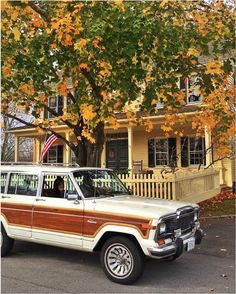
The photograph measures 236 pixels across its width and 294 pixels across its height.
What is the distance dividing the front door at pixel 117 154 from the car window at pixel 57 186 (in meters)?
→ 16.4

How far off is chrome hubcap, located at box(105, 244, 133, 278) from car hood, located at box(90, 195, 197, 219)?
0.60 metres

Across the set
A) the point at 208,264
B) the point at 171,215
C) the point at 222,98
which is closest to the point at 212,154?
the point at 222,98

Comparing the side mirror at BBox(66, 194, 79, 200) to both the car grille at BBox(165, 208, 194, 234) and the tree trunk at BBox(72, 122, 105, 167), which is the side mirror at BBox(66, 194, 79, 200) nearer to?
the car grille at BBox(165, 208, 194, 234)

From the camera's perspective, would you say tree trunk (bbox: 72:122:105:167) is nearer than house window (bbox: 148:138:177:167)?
Yes

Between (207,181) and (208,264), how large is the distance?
9742mm

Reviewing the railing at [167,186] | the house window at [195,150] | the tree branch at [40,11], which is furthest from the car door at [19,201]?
the house window at [195,150]

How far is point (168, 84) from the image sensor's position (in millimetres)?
9945

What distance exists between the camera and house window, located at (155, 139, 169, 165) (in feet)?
74.2

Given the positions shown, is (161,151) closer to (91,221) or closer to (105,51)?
(105,51)

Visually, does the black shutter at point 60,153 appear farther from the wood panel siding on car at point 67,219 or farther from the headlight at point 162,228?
the headlight at point 162,228

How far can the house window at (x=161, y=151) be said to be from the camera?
2261 cm

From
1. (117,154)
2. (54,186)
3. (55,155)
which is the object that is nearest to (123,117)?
(117,154)

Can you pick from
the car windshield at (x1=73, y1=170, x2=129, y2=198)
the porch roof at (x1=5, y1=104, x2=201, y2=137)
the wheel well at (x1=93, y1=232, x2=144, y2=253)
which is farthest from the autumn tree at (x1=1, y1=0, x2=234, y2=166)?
the porch roof at (x1=5, y1=104, x2=201, y2=137)

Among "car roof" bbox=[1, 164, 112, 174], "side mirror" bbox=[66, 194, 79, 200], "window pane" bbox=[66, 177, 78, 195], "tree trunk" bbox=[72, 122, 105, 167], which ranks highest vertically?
"tree trunk" bbox=[72, 122, 105, 167]
